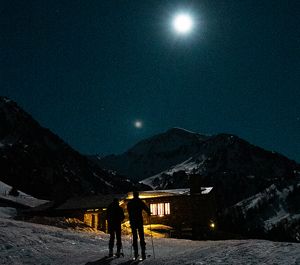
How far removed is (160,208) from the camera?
1598 inches

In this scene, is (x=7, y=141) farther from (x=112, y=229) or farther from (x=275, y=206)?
(x=112, y=229)

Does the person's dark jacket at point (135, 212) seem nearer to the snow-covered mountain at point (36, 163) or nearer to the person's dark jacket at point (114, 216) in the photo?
the person's dark jacket at point (114, 216)

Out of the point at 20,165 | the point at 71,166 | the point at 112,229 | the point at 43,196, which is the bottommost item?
the point at 112,229

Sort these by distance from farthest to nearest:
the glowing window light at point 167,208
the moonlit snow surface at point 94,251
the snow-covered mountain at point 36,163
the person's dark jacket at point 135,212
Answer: the snow-covered mountain at point 36,163, the glowing window light at point 167,208, the person's dark jacket at point 135,212, the moonlit snow surface at point 94,251

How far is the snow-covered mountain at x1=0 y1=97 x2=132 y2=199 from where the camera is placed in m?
120

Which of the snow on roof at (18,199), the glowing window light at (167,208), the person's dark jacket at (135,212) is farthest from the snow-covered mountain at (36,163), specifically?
the person's dark jacket at (135,212)

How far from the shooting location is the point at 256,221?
180000 millimetres

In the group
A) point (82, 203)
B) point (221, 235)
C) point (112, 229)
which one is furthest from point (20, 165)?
point (112, 229)

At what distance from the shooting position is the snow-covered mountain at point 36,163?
120125 millimetres

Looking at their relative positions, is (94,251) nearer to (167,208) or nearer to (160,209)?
(167,208)

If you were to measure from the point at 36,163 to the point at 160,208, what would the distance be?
4153 inches

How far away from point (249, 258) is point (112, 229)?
562cm

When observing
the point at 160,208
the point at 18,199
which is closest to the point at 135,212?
the point at 160,208

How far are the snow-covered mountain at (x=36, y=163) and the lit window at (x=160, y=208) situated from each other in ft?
235
